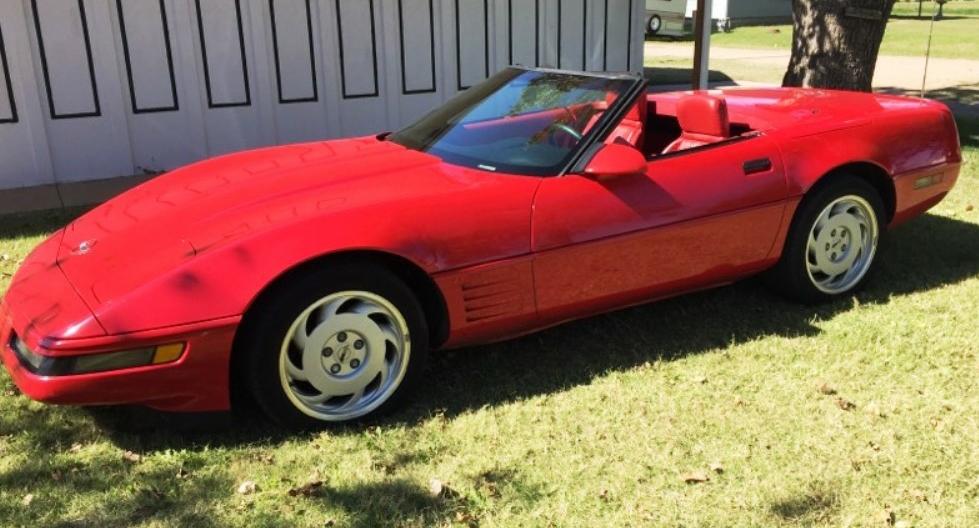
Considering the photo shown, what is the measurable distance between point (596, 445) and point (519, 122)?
5.38 ft

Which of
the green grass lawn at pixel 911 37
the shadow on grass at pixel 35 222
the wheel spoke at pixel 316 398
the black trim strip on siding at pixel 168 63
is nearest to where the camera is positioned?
the wheel spoke at pixel 316 398

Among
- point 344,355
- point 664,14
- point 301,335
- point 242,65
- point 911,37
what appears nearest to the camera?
point 301,335

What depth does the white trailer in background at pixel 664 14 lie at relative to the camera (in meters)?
27.0

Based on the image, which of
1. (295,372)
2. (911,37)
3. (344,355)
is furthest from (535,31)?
(911,37)

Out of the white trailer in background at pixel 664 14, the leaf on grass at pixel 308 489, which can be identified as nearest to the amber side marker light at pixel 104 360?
the leaf on grass at pixel 308 489

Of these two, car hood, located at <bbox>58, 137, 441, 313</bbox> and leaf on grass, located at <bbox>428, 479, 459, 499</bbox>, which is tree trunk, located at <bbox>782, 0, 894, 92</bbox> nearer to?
car hood, located at <bbox>58, 137, 441, 313</bbox>

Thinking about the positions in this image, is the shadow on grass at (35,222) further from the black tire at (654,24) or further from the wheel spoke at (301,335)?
the black tire at (654,24)

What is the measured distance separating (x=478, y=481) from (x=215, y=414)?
1.01 m

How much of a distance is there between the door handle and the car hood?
1509 mm

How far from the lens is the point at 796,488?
2957mm

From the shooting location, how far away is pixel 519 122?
4.09 m

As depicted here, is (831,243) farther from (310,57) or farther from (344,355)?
(310,57)

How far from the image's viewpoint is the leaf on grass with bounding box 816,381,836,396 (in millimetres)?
3622

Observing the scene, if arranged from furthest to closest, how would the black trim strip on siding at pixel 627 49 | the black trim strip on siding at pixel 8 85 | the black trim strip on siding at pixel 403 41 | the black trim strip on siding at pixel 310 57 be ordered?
the black trim strip on siding at pixel 627 49
the black trim strip on siding at pixel 403 41
the black trim strip on siding at pixel 310 57
the black trim strip on siding at pixel 8 85
